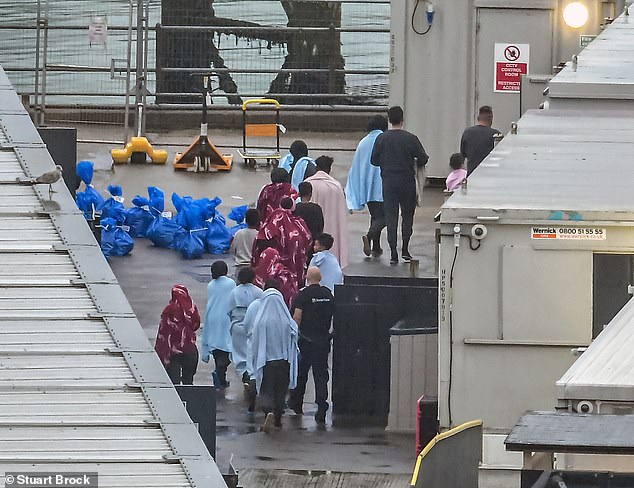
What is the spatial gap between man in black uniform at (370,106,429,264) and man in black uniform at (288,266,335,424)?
3.06 m

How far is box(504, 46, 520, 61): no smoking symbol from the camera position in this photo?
22.9m

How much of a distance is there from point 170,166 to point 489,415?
12179 millimetres

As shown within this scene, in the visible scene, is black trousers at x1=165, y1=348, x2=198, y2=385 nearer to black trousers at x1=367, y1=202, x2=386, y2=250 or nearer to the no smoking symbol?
black trousers at x1=367, y1=202, x2=386, y2=250

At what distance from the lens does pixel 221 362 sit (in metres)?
17.4

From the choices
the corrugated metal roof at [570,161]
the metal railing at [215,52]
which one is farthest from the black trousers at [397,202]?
the metal railing at [215,52]

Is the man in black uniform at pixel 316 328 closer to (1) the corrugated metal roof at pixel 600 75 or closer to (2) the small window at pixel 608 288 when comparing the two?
(1) the corrugated metal roof at pixel 600 75

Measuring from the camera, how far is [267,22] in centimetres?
2934

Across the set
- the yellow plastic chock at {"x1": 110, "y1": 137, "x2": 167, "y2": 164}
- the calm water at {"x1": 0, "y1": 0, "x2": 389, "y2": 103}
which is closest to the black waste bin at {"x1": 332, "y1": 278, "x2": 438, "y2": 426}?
the yellow plastic chock at {"x1": 110, "y1": 137, "x2": 167, "y2": 164}

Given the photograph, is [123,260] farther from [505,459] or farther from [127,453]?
[127,453]

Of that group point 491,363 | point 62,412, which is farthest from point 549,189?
point 62,412

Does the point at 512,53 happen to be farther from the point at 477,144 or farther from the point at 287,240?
the point at 287,240

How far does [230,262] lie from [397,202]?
2.46 meters

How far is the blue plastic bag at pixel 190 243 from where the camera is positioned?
71.2 feet

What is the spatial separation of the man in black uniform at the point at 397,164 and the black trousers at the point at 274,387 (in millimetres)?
3799
